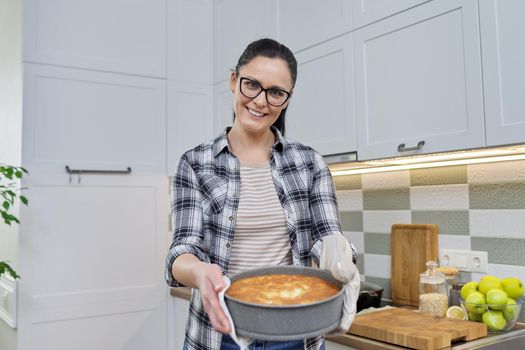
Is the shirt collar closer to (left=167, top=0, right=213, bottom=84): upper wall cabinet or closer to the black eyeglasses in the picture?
the black eyeglasses

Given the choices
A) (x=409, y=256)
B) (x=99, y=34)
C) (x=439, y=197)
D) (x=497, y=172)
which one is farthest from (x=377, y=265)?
(x=99, y=34)

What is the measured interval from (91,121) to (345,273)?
70.2 inches

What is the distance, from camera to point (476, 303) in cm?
145

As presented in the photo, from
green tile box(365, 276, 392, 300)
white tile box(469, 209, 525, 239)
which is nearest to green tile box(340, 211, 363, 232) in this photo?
green tile box(365, 276, 392, 300)

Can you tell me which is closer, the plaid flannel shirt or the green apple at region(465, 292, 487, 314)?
the plaid flannel shirt

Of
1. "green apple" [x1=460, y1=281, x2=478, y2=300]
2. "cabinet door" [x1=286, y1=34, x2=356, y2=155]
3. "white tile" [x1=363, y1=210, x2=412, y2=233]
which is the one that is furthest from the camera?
"white tile" [x1=363, y1=210, x2=412, y2=233]

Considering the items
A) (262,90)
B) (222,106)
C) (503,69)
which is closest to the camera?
(262,90)

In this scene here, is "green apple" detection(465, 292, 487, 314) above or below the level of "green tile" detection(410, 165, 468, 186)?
below

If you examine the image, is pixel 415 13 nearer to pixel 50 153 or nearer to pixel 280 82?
pixel 280 82

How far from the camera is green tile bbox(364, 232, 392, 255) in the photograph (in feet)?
6.57

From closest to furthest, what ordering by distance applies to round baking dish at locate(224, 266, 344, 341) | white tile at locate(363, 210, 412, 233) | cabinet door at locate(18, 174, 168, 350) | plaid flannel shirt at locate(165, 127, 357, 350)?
round baking dish at locate(224, 266, 344, 341), plaid flannel shirt at locate(165, 127, 357, 350), white tile at locate(363, 210, 412, 233), cabinet door at locate(18, 174, 168, 350)

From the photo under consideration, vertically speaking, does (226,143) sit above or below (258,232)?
above

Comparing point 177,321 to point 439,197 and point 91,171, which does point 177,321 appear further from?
point 439,197

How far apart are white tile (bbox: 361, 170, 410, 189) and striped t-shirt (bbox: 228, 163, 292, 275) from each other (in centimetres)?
100
